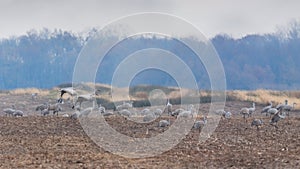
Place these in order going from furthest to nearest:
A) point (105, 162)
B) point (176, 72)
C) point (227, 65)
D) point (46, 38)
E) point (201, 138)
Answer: point (46, 38) → point (227, 65) → point (176, 72) → point (201, 138) → point (105, 162)

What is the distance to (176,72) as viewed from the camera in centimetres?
2373

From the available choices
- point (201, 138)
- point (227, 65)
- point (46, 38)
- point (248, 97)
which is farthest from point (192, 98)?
point (46, 38)

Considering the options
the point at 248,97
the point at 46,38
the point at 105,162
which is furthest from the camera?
the point at 46,38

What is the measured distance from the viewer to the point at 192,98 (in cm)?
3638

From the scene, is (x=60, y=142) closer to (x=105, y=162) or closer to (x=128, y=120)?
(x=105, y=162)

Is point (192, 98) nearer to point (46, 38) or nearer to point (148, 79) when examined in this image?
point (148, 79)

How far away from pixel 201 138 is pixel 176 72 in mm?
5684

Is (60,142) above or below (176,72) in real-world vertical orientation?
below

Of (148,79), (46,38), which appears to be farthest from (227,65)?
(148,79)

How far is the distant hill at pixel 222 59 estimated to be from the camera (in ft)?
285

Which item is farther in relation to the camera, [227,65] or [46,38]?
[46,38]

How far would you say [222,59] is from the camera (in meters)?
89.5

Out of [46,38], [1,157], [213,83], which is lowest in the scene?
[1,157]

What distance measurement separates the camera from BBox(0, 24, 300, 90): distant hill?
86812 millimetres
